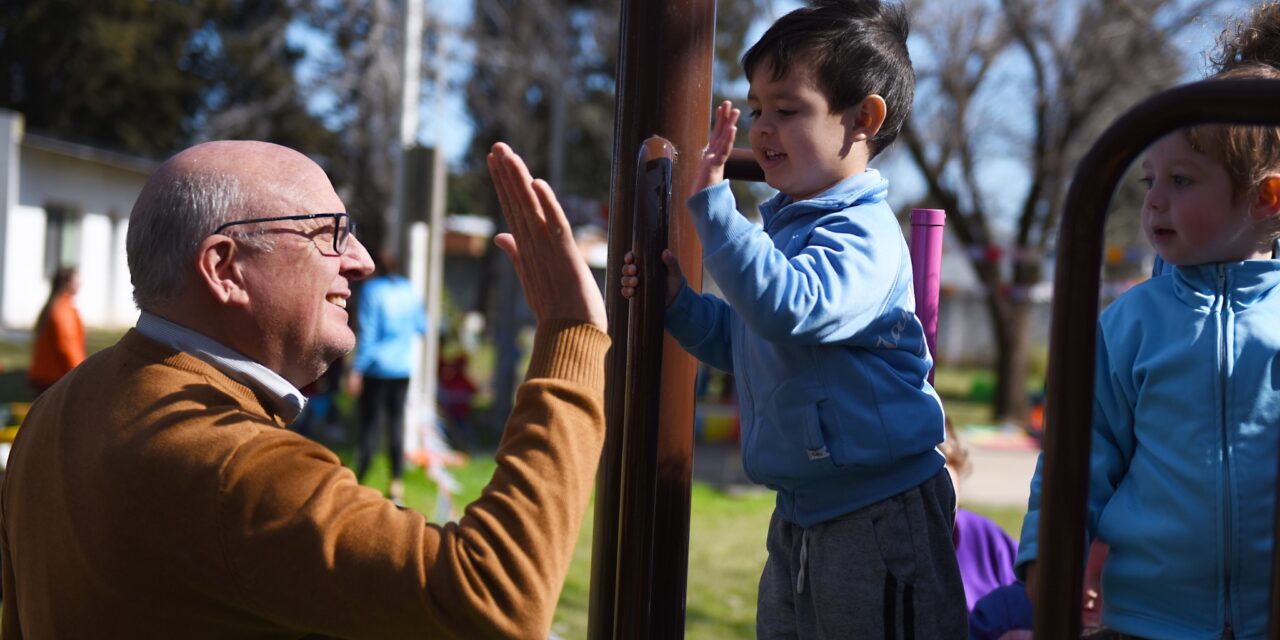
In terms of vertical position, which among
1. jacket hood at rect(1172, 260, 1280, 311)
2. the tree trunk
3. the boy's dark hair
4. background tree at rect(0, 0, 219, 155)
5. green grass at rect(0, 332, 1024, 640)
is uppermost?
background tree at rect(0, 0, 219, 155)

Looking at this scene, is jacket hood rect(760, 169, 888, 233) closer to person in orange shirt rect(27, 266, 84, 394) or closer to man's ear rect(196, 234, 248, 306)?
man's ear rect(196, 234, 248, 306)

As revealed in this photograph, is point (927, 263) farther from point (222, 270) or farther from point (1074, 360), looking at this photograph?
point (222, 270)

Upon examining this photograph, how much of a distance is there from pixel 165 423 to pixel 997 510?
25.9 feet

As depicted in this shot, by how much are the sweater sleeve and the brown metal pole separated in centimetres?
57

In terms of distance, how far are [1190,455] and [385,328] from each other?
7.29 m

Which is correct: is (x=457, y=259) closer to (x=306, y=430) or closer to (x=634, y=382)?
(x=306, y=430)

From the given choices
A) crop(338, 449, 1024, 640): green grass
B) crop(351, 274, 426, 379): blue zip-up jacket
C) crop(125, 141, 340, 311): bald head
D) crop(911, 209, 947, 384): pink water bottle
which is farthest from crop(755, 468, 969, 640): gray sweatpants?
crop(351, 274, 426, 379): blue zip-up jacket

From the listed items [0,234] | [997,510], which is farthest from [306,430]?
[0,234]

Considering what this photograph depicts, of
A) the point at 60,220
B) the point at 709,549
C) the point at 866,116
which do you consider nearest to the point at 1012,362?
the point at 709,549

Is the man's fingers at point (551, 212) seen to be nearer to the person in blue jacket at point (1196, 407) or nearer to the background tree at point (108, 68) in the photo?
the person in blue jacket at point (1196, 407)

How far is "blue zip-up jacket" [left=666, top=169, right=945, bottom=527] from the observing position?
170 cm

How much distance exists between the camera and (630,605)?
1879 mm

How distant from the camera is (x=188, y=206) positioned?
165 centimetres

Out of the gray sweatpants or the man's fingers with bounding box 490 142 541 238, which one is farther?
the gray sweatpants
